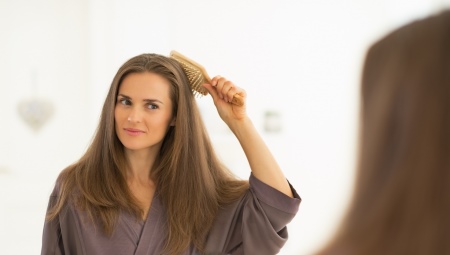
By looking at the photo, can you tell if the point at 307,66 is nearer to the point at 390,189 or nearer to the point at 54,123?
the point at 54,123

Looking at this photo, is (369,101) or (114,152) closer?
(369,101)

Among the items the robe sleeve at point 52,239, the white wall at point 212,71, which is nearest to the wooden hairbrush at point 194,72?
the robe sleeve at point 52,239

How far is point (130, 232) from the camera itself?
1.46m

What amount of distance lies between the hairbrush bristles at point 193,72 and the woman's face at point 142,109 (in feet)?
0.27

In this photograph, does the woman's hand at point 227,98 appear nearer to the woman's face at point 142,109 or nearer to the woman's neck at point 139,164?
the woman's face at point 142,109

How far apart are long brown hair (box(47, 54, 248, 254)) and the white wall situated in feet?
4.57

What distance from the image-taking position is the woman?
1.43m

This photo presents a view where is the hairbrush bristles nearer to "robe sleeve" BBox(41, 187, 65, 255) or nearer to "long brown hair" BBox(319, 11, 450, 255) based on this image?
"robe sleeve" BBox(41, 187, 65, 255)

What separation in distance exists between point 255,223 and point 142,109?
1.30 ft

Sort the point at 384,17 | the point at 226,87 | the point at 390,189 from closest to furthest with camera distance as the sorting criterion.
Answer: the point at 390,189, the point at 226,87, the point at 384,17

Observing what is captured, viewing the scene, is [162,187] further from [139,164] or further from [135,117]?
[135,117]

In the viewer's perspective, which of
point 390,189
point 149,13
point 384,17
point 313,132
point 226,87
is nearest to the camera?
point 390,189

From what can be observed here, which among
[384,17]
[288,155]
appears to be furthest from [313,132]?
[384,17]

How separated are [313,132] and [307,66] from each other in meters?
0.35
